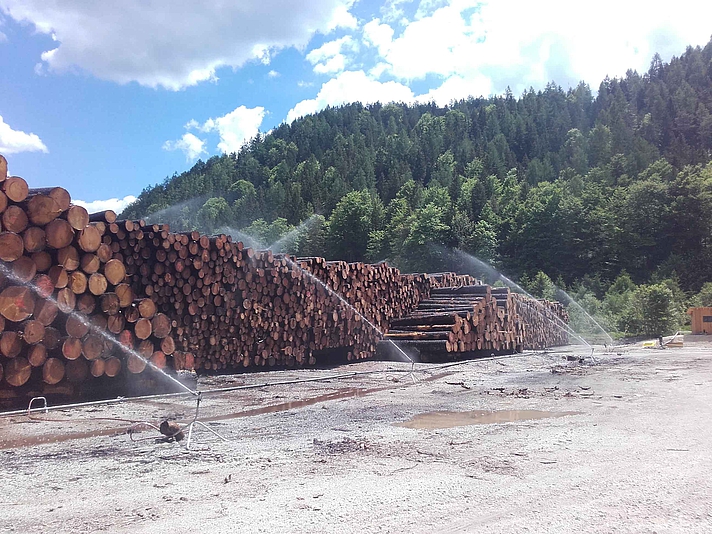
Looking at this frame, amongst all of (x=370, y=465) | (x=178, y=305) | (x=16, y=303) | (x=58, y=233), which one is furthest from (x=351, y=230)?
(x=370, y=465)

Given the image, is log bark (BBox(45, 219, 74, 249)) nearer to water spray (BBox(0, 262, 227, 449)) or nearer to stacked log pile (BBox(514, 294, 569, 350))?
water spray (BBox(0, 262, 227, 449))

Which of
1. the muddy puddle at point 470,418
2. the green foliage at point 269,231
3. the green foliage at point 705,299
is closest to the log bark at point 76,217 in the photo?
the muddy puddle at point 470,418

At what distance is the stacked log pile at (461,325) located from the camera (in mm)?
16422

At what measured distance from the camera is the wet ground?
12.5 ft

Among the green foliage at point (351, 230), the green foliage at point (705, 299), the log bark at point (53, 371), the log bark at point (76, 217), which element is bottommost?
the log bark at point (53, 371)

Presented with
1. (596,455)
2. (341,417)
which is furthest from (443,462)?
(341,417)

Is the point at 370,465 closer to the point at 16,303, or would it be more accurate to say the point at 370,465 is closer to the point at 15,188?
the point at 16,303

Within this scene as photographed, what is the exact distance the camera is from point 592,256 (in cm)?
6500

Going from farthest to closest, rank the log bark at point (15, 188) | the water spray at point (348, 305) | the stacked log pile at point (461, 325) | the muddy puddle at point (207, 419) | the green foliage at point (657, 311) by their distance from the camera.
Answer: the green foliage at point (657, 311), the stacked log pile at point (461, 325), the water spray at point (348, 305), the log bark at point (15, 188), the muddy puddle at point (207, 419)

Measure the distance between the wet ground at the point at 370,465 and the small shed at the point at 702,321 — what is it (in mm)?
22767

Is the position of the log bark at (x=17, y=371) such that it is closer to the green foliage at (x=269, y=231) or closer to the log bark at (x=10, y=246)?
the log bark at (x=10, y=246)

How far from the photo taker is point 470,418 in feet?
24.9

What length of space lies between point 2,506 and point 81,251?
5464 millimetres

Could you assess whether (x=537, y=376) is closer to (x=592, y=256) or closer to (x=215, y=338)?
(x=215, y=338)
